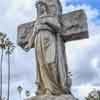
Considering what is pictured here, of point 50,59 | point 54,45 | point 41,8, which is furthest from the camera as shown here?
point 41,8

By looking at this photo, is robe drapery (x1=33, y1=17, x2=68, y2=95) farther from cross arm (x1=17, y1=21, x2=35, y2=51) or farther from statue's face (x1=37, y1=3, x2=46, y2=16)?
cross arm (x1=17, y1=21, x2=35, y2=51)

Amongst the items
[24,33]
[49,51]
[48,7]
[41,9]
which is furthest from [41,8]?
[49,51]

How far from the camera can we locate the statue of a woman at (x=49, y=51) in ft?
33.2

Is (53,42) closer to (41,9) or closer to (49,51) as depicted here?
(49,51)

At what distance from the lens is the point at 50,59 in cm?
1027

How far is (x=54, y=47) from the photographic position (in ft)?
34.1

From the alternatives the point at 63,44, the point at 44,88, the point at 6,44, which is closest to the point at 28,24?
the point at 63,44

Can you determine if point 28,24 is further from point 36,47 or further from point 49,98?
point 49,98

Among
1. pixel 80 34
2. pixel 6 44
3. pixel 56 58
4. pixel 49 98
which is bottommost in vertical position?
pixel 49 98

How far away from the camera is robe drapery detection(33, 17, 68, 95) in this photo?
33.2ft

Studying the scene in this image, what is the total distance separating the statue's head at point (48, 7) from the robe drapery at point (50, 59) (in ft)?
1.21

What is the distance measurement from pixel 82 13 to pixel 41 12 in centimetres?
127

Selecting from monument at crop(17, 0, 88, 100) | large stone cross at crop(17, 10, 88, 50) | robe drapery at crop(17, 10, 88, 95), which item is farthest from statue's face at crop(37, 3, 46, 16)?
large stone cross at crop(17, 10, 88, 50)

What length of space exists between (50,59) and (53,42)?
1.72 feet
